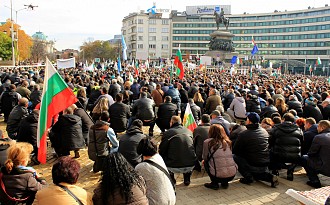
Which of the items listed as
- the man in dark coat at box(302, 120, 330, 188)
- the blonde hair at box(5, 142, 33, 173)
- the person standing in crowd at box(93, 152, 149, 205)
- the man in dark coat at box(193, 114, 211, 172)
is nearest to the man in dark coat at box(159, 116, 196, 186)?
the man in dark coat at box(193, 114, 211, 172)

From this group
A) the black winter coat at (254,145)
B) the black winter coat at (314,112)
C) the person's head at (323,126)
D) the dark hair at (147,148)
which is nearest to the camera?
the dark hair at (147,148)

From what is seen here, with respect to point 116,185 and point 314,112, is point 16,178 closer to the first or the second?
point 116,185

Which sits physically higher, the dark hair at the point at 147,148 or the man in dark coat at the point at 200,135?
the dark hair at the point at 147,148

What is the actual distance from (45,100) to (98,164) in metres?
2.73

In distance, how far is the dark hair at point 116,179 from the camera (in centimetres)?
359

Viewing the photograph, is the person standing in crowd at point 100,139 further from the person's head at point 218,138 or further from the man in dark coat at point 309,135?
the man in dark coat at point 309,135

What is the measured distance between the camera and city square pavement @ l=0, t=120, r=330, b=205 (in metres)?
6.54

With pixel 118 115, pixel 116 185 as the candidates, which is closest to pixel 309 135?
pixel 118 115

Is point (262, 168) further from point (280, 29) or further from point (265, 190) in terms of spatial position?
point (280, 29)

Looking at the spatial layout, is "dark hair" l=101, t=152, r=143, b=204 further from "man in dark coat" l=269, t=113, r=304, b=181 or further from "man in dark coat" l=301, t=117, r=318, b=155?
"man in dark coat" l=301, t=117, r=318, b=155

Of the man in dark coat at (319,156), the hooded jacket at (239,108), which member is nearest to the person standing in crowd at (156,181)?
the man in dark coat at (319,156)

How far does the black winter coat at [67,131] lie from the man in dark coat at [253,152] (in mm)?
4043

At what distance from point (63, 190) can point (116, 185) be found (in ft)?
1.99

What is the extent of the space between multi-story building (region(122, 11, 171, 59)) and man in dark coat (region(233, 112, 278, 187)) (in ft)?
355
